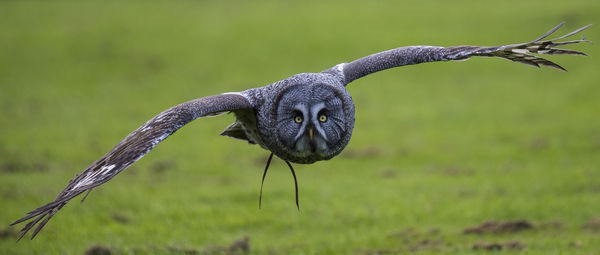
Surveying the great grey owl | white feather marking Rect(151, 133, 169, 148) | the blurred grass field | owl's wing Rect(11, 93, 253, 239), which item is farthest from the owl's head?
the blurred grass field

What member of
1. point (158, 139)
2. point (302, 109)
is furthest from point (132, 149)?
point (302, 109)

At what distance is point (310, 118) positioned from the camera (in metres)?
8.08

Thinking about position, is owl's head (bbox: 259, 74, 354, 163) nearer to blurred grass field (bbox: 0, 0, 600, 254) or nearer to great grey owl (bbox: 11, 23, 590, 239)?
great grey owl (bbox: 11, 23, 590, 239)

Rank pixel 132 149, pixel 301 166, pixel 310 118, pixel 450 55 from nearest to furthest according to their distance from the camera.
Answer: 1. pixel 132 149
2. pixel 310 118
3. pixel 450 55
4. pixel 301 166

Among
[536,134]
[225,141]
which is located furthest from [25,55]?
[536,134]

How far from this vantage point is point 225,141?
20.6 m

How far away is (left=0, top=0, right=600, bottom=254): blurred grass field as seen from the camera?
1227 cm

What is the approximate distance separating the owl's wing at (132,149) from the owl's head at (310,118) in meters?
0.57

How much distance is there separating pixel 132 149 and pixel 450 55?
3.79m

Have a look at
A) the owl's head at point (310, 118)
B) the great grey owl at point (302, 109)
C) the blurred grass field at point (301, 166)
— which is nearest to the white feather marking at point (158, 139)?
the great grey owl at point (302, 109)

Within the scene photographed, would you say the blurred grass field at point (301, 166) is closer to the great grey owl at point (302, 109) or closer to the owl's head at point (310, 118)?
the great grey owl at point (302, 109)

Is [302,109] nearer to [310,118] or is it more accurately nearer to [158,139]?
[310,118]

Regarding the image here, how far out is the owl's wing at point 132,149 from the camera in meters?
6.53

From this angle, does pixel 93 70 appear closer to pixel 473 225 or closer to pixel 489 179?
pixel 489 179
